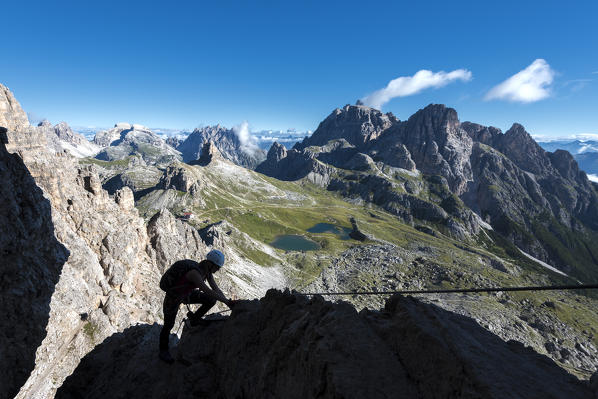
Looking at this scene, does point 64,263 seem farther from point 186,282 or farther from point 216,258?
point 216,258

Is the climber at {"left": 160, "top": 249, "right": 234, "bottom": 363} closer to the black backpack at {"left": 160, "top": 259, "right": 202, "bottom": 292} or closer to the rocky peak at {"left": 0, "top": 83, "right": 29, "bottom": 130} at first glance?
the black backpack at {"left": 160, "top": 259, "right": 202, "bottom": 292}

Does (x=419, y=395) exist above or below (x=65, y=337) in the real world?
above

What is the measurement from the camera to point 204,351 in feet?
48.2

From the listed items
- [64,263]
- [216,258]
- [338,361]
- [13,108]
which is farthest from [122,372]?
[13,108]

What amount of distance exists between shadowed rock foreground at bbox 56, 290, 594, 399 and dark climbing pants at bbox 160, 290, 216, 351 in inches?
44.4

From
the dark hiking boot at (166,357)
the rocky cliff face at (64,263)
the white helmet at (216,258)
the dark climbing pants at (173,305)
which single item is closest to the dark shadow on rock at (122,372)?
the dark hiking boot at (166,357)

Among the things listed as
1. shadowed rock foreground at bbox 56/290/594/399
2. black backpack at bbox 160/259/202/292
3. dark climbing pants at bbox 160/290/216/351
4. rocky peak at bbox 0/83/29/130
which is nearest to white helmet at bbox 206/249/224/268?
black backpack at bbox 160/259/202/292

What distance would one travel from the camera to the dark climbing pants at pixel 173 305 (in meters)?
13.3

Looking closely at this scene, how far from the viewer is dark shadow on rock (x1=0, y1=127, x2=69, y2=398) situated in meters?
15.4

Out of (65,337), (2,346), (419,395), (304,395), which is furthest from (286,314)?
(65,337)

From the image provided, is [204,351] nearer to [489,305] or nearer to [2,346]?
[2,346]

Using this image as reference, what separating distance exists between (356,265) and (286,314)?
182 m

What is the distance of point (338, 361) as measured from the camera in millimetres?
7953

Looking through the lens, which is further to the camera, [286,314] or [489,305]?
[489,305]
